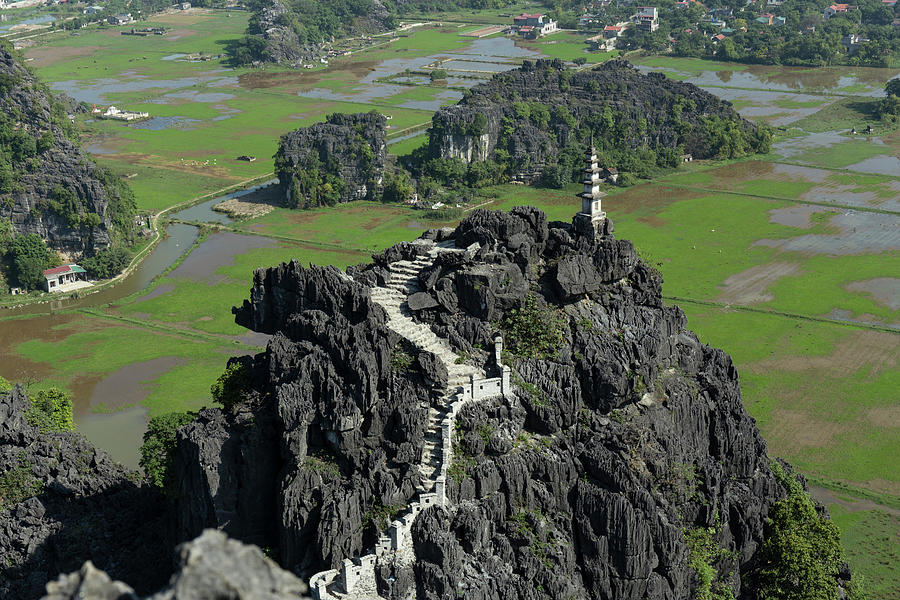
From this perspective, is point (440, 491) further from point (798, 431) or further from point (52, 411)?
point (798, 431)

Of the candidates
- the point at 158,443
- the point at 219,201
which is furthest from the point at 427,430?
the point at 219,201

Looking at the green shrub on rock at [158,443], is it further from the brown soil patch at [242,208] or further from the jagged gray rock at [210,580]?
the brown soil patch at [242,208]

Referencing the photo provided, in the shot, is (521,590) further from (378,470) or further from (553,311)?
(553,311)

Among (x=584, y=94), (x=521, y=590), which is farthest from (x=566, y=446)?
(x=584, y=94)

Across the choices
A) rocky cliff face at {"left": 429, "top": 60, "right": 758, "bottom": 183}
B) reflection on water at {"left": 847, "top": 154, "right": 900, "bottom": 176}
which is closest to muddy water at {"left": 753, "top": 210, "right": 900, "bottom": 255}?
reflection on water at {"left": 847, "top": 154, "right": 900, "bottom": 176}

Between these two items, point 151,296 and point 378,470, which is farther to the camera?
point 151,296
